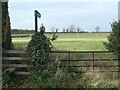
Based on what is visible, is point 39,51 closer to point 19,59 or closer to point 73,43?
point 19,59

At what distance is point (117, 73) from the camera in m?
14.5

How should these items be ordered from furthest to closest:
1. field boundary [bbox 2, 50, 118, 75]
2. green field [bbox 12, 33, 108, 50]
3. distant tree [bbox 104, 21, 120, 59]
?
green field [bbox 12, 33, 108, 50] < field boundary [bbox 2, 50, 118, 75] < distant tree [bbox 104, 21, 120, 59]

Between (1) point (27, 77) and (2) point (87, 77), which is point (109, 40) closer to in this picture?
A: (2) point (87, 77)

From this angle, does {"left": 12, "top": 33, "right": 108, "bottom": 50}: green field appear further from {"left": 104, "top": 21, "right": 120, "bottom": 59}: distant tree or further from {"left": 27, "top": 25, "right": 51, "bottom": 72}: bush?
{"left": 104, "top": 21, "right": 120, "bottom": 59}: distant tree

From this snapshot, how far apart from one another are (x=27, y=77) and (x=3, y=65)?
1.22 meters

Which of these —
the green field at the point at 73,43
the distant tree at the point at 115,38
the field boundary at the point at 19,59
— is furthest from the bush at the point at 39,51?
the distant tree at the point at 115,38

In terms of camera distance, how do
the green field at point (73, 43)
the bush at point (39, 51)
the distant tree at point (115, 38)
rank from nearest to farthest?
the bush at point (39, 51) < the distant tree at point (115, 38) < the green field at point (73, 43)

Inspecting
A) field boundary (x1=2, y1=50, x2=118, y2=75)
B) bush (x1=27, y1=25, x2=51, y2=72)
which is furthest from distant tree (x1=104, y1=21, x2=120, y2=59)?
bush (x1=27, y1=25, x2=51, y2=72)

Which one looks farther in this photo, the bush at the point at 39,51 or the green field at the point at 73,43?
the green field at the point at 73,43

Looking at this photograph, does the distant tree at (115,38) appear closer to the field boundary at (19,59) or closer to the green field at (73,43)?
the field boundary at (19,59)

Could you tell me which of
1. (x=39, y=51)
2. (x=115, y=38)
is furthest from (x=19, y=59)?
(x=115, y=38)

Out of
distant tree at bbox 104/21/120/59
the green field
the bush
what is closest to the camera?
the bush

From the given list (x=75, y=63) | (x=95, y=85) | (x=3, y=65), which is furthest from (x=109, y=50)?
(x=3, y=65)

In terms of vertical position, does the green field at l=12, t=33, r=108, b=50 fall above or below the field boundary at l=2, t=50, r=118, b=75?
above
